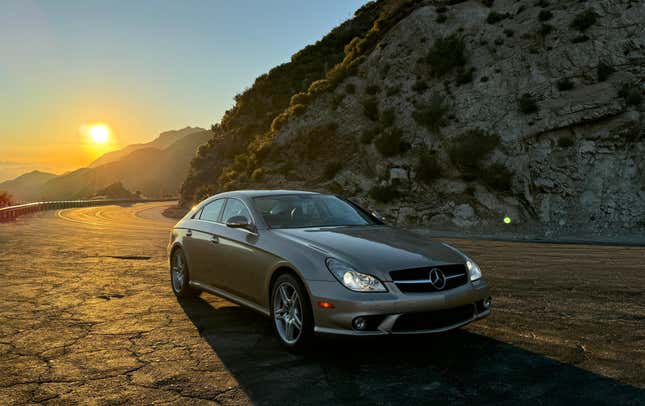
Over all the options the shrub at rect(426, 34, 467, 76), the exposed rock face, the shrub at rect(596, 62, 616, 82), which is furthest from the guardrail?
the shrub at rect(596, 62, 616, 82)

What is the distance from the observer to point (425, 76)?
111 feet

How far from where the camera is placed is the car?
15.4ft

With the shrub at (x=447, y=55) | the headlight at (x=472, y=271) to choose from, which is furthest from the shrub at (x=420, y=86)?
the headlight at (x=472, y=271)

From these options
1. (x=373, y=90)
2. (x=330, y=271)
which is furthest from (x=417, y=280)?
(x=373, y=90)

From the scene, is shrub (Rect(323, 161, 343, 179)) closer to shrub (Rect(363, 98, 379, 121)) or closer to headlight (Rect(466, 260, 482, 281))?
shrub (Rect(363, 98, 379, 121))

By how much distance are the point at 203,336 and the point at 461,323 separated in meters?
2.67

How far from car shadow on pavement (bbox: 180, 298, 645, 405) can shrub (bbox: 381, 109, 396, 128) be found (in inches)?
1064

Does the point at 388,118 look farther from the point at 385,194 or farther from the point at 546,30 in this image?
the point at 546,30

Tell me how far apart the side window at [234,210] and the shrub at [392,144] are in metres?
23.8

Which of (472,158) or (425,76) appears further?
(425,76)

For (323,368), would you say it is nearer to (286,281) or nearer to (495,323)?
(286,281)

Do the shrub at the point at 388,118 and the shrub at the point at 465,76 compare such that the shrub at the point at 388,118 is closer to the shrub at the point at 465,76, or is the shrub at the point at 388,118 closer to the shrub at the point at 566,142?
the shrub at the point at 465,76

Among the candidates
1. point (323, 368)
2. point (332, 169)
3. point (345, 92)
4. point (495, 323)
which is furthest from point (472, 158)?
point (323, 368)

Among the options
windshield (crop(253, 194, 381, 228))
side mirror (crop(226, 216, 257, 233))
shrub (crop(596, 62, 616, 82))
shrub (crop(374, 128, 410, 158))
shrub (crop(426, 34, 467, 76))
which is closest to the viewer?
side mirror (crop(226, 216, 257, 233))
